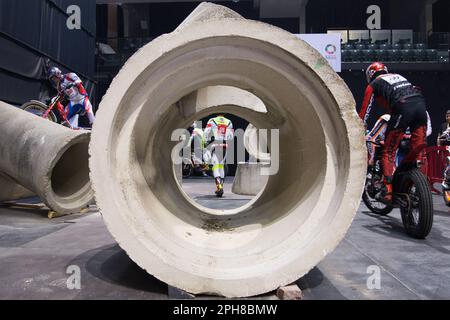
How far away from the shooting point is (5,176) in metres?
5.45

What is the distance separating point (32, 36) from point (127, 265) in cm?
901

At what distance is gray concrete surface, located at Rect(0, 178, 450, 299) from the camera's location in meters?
2.25

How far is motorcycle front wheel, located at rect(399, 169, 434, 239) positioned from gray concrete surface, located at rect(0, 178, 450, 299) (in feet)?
0.37

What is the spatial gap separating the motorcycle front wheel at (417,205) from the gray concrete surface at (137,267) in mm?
114

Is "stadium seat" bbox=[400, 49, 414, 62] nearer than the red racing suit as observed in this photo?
No

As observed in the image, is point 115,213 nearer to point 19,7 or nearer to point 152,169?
point 152,169

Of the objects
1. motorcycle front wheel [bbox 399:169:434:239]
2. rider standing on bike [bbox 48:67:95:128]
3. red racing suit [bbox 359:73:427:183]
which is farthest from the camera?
rider standing on bike [bbox 48:67:95:128]

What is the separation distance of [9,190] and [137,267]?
418cm

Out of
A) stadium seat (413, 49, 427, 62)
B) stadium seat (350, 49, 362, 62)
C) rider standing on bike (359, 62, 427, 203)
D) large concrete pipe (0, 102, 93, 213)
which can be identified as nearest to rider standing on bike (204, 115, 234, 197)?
large concrete pipe (0, 102, 93, 213)

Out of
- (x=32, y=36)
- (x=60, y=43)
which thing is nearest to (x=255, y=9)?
(x=60, y=43)

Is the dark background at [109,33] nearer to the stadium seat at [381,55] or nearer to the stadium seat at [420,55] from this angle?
the stadium seat at [420,55]
